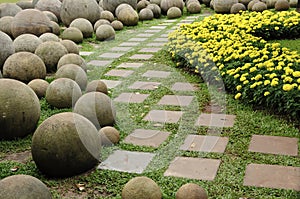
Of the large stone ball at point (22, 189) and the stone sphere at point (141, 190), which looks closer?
the large stone ball at point (22, 189)

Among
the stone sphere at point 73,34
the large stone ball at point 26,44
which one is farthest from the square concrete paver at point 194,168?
the stone sphere at point 73,34

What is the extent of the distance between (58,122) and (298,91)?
3372 mm

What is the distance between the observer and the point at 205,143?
6312 millimetres

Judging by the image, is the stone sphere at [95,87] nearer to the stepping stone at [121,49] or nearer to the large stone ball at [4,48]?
the large stone ball at [4,48]

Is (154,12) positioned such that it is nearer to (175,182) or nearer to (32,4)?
(32,4)

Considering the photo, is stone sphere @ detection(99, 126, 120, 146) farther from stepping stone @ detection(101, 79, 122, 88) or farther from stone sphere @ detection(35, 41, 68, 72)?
stone sphere @ detection(35, 41, 68, 72)

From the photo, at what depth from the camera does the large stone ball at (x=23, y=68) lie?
8664mm

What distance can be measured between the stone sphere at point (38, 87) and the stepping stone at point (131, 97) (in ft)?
3.99

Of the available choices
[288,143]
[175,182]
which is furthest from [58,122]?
[288,143]

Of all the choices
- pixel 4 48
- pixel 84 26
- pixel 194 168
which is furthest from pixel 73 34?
pixel 194 168

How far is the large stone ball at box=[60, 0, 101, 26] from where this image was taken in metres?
14.3

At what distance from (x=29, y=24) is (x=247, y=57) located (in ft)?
19.1

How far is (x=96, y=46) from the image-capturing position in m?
12.6

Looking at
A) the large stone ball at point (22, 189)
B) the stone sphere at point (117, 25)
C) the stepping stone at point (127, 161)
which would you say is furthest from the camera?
the stone sphere at point (117, 25)
